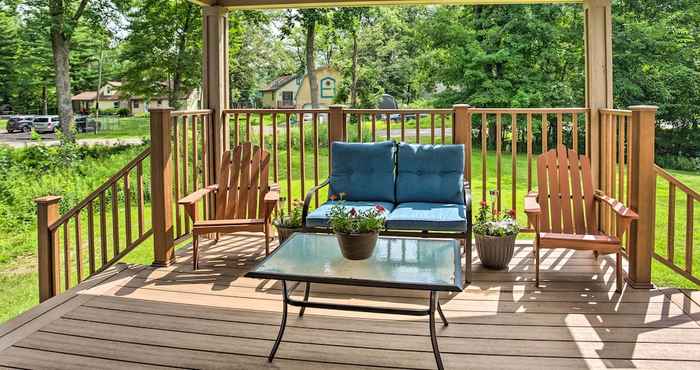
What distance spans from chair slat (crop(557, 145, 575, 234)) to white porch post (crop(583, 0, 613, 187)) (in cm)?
68

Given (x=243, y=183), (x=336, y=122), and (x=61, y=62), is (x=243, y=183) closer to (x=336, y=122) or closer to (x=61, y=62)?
(x=336, y=122)

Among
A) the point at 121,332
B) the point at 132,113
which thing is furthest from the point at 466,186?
the point at 132,113

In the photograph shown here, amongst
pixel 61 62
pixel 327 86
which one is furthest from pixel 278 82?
pixel 61 62

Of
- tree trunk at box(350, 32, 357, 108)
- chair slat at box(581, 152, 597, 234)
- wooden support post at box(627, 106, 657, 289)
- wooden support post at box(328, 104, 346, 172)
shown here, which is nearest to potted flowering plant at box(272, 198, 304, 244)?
wooden support post at box(328, 104, 346, 172)

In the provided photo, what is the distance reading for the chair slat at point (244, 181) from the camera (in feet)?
15.6

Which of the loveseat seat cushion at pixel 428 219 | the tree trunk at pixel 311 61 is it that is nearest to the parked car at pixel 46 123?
the tree trunk at pixel 311 61

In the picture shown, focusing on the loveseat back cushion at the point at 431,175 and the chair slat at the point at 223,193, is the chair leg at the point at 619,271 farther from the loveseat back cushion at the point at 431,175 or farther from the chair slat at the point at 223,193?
the chair slat at the point at 223,193

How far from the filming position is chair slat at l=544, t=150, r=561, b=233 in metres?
4.25

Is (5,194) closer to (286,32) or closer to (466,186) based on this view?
(286,32)

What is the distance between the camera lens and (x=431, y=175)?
14.9 feet

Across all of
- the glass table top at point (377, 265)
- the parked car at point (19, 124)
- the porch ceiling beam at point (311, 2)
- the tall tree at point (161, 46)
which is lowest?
the glass table top at point (377, 265)

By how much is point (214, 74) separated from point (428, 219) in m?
2.69

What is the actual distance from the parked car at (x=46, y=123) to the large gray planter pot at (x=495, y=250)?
11.5m

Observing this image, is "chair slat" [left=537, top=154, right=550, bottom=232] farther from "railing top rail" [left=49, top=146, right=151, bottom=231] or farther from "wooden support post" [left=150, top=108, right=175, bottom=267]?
"railing top rail" [left=49, top=146, right=151, bottom=231]
